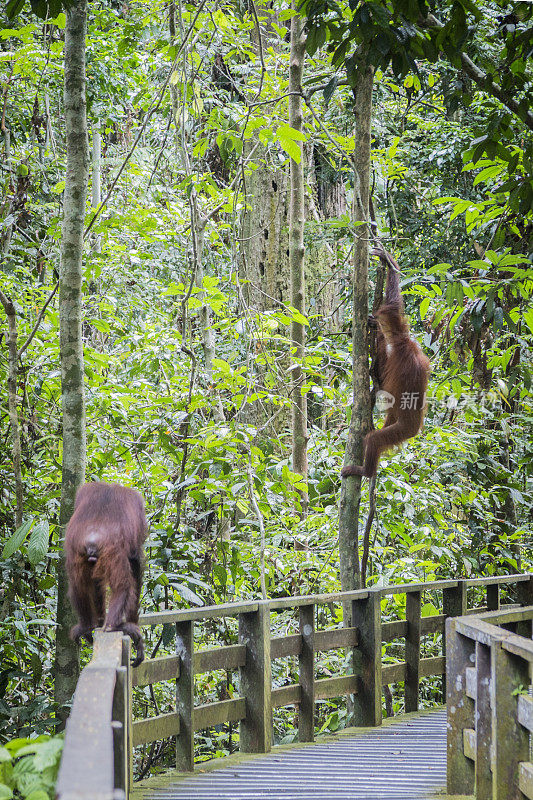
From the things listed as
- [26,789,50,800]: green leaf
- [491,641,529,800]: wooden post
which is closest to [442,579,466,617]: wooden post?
[491,641,529,800]: wooden post

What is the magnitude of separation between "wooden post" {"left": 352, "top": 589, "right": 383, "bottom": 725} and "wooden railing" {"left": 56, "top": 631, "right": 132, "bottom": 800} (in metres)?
2.74

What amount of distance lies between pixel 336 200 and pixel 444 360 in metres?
3.18

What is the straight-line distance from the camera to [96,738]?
1.51 metres

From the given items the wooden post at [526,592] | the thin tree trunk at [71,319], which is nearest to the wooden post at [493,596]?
the wooden post at [526,592]

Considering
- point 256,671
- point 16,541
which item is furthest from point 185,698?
point 16,541

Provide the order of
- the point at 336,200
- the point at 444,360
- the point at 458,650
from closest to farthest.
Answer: the point at 458,650, the point at 444,360, the point at 336,200

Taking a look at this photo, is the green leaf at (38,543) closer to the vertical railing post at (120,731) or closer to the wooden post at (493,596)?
the vertical railing post at (120,731)

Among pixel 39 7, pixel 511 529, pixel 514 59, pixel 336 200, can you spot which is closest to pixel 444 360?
pixel 511 529

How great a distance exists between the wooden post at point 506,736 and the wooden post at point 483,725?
23cm

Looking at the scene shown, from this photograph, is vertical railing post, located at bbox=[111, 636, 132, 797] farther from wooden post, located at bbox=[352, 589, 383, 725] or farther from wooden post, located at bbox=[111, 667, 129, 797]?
wooden post, located at bbox=[352, 589, 383, 725]

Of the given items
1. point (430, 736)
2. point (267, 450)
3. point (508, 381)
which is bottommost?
point (430, 736)

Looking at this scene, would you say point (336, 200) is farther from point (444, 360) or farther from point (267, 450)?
point (267, 450)

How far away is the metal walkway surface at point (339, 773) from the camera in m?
3.37

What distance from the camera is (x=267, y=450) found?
246 inches
